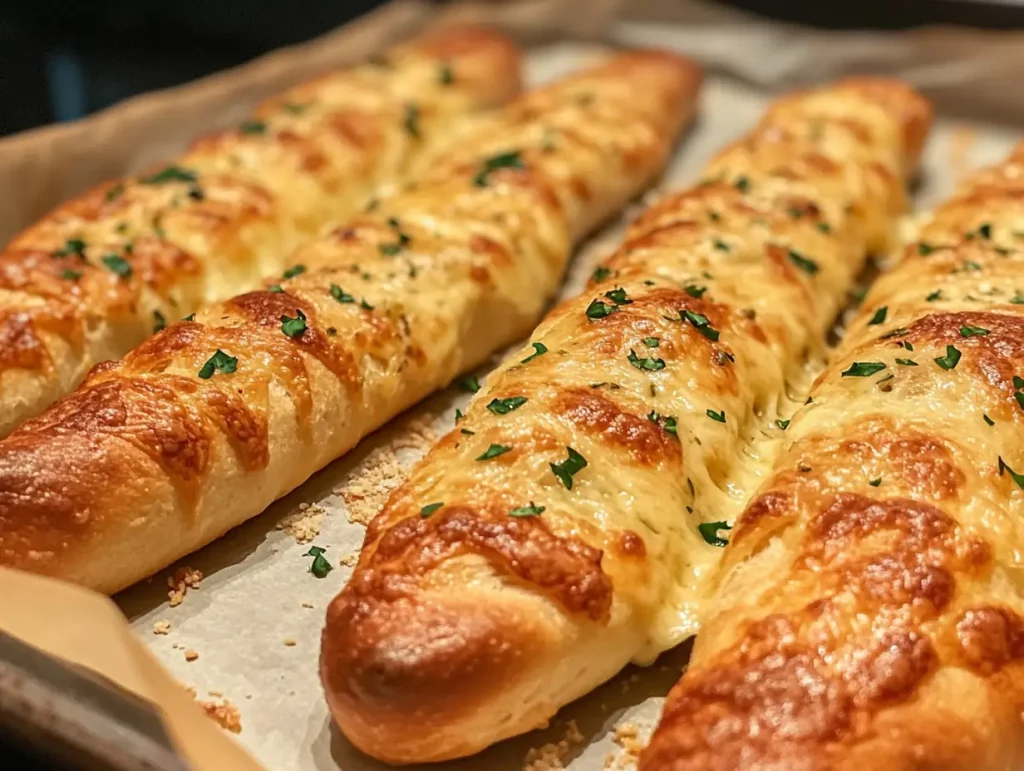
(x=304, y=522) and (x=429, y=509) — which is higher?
(x=429, y=509)

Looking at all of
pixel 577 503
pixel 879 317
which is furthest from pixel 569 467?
pixel 879 317

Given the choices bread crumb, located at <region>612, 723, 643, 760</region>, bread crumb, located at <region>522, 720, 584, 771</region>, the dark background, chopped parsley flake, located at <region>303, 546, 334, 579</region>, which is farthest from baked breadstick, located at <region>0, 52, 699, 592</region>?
the dark background

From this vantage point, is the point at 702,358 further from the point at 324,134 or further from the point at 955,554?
the point at 324,134

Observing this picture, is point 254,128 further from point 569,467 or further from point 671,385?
point 569,467

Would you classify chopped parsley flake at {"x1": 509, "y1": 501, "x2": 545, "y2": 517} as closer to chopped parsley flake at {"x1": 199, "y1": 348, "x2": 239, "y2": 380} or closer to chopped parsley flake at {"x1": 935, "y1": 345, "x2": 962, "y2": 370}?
chopped parsley flake at {"x1": 199, "y1": 348, "x2": 239, "y2": 380}

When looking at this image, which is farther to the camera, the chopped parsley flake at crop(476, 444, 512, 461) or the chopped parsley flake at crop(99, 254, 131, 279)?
the chopped parsley flake at crop(99, 254, 131, 279)

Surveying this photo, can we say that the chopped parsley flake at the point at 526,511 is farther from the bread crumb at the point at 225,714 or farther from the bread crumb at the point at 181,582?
the bread crumb at the point at 181,582

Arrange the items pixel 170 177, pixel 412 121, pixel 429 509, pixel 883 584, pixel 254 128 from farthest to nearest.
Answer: pixel 412 121
pixel 254 128
pixel 170 177
pixel 429 509
pixel 883 584
